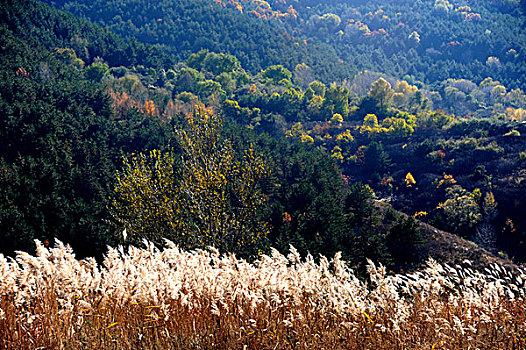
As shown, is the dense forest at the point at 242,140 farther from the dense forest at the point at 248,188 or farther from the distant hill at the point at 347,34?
the distant hill at the point at 347,34

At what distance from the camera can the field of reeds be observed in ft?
14.0

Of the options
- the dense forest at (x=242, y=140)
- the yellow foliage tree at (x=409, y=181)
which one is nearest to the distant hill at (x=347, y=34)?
the dense forest at (x=242, y=140)

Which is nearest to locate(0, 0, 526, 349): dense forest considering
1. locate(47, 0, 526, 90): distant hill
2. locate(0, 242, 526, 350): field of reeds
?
locate(0, 242, 526, 350): field of reeds

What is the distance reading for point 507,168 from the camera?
40.2 m

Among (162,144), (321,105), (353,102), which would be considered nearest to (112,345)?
(162,144)

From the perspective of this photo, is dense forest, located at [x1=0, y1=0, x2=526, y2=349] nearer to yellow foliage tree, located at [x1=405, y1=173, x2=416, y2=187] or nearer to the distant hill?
yellow foliage tree, located at [x1=405, y1=173, x2=416, y2=187]

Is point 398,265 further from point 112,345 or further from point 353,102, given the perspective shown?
point 353,102

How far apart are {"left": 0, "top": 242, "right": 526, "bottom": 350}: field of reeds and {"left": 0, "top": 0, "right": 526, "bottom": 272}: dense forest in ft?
40.6

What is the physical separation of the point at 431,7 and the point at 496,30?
128 feet

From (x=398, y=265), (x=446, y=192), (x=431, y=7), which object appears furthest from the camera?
(x=431, y=7)

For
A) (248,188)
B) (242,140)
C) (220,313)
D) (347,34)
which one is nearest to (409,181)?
(242,140)

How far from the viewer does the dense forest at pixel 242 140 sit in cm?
2038

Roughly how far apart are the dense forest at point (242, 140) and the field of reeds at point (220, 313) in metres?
12.4

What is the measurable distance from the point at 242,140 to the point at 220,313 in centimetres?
4322
